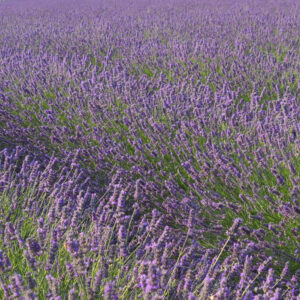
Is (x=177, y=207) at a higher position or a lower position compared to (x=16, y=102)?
lower

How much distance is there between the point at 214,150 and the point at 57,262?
3.57ft

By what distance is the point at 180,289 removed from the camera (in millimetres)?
1473

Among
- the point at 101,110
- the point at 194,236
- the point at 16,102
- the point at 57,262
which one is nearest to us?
the point at 57,262

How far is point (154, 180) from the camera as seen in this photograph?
2568 mm

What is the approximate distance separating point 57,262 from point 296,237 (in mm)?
1107

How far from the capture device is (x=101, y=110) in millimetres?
3182

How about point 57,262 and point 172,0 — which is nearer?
point 57,262

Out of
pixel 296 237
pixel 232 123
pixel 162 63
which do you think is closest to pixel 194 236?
pixel 296 237

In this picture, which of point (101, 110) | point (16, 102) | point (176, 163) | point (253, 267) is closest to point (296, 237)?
point (253, 267)

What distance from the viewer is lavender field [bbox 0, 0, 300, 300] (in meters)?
1.47

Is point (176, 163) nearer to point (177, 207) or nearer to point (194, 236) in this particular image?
point (177, 207)

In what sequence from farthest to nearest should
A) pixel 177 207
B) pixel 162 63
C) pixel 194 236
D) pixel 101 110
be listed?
1. pixel 162 63
2. pixel 101 110
3. pixel 177 207
4. pixel 194 236

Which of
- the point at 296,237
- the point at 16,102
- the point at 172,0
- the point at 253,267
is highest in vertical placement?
the point at 172,0

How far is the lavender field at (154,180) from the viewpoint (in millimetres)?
1475
